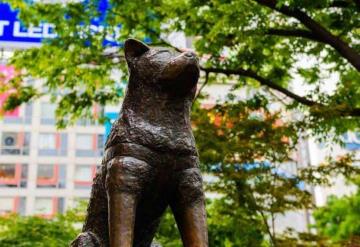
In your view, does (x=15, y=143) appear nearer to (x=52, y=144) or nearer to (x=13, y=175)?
(x=13, y=175)

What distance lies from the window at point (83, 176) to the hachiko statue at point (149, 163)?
21737 millimetres

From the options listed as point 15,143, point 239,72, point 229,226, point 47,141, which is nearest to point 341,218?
point 229,226

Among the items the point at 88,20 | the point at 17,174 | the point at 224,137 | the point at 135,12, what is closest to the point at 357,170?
the point at 224,137

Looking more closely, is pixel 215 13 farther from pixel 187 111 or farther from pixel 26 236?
pixel 26 236

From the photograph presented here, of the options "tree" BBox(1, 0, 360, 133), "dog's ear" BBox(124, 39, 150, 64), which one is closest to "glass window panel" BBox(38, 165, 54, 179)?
"tree" BBox(1, 0, 360, 133)

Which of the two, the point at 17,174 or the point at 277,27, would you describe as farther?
the point at 17,174

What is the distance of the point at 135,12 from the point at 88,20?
0.85 metres

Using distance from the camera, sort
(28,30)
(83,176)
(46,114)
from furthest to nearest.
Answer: (46,114)
(83,176)
(28,30)

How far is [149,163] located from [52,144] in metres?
23.1

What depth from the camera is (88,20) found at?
7730 mm

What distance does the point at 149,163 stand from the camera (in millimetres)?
2270

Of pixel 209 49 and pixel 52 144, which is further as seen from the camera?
pixel 52 144

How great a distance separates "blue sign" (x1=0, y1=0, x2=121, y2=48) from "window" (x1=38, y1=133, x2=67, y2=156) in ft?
53.8

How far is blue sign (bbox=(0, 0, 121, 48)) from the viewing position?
796 centimetres
